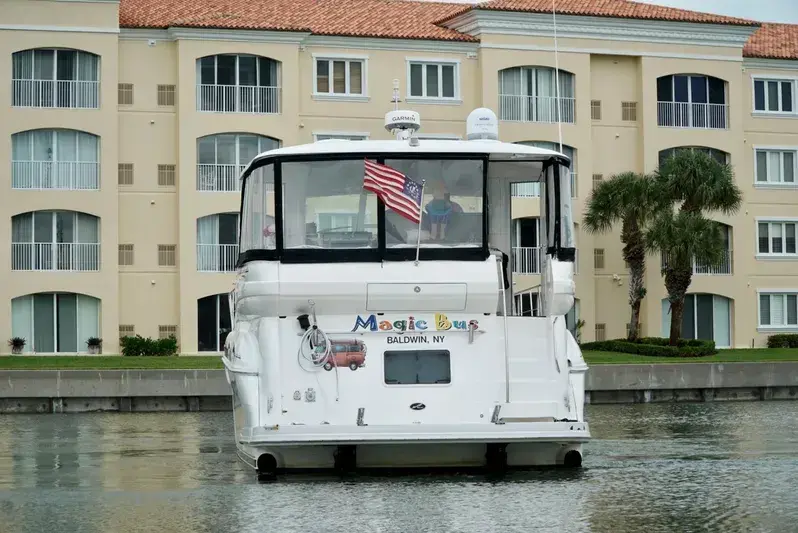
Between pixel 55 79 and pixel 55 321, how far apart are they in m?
8.36

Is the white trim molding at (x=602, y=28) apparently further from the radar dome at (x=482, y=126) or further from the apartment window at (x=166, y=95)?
the radar dome at (x=482, y=126)

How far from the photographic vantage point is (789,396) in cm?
3619

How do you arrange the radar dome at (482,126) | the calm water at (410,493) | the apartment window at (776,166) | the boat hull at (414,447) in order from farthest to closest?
the apartment window at (776,166) < the radar dome at (482,126) < the boat hull at (414,447) < the calm water at (410,493)

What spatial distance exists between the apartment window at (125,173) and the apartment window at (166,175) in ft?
3.32

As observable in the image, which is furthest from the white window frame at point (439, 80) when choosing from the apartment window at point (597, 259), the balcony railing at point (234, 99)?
the apartment window at point (597, 259)

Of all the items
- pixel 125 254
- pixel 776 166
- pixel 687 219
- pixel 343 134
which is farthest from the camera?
pixel 776 166

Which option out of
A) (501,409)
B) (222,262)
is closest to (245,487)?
(501,409)

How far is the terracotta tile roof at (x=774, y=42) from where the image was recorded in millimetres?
59188

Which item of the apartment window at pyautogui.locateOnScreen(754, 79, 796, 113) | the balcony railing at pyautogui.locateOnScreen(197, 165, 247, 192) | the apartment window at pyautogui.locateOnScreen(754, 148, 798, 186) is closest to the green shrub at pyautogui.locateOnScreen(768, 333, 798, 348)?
the apartment window at pyautogui.locateOnScreen(754, 148, 798, 186)

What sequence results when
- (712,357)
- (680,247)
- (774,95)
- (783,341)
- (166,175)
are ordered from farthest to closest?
1. (774,95)
2. (783,341)
3. (166,175)
4. (680,247)
5. (712,357)

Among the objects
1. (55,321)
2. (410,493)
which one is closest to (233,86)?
(55,321)

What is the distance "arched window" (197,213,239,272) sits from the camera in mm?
52188

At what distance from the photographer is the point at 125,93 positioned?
52.1m

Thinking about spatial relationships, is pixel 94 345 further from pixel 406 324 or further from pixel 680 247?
pixel 406 324
